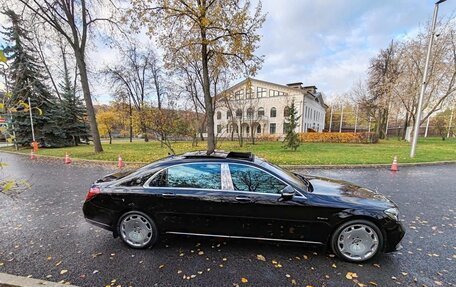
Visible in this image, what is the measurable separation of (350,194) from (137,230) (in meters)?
3.46

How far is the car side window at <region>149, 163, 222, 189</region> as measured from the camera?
133 inches

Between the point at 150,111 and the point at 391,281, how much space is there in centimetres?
1389

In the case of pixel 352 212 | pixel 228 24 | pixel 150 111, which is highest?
pixel 228 24

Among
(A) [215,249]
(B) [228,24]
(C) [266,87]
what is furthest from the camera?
(C) [266,87]

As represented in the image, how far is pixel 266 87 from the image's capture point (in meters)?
40.1

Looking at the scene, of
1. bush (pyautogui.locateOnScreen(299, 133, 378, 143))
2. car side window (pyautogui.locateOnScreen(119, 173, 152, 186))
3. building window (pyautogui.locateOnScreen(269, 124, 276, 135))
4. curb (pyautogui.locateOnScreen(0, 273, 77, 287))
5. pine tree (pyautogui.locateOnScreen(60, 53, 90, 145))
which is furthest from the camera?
building window (pyautogui.locateOnScreen(269, 124, 276, 135))

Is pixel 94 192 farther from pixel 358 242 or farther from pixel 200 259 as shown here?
pixel 358 242

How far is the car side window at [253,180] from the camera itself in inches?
128

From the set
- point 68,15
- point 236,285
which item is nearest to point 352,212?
point 236,285

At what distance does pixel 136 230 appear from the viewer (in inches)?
136

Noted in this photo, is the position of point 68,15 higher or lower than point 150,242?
higher

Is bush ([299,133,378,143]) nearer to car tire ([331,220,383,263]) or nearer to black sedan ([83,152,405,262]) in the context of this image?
black sedan ([83,152,405,262])

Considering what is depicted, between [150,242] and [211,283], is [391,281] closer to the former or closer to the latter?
[211,283]

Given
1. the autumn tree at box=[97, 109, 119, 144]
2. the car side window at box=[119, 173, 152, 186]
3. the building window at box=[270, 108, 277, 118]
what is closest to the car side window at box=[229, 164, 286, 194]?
the car side window at box=[119, 173, 152, 186]
